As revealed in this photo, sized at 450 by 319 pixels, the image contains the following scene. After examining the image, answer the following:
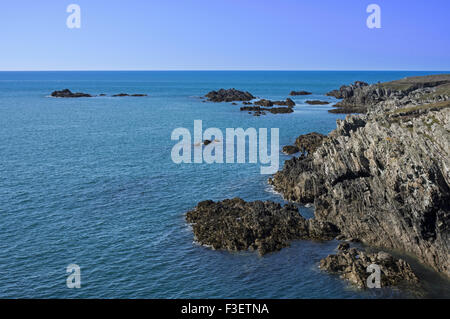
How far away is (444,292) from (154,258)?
25343mm

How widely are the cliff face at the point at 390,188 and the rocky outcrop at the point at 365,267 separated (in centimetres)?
384

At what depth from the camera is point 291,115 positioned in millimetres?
144375

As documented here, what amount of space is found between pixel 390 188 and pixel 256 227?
1414 cm

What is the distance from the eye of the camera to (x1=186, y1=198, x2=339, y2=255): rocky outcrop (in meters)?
44.4

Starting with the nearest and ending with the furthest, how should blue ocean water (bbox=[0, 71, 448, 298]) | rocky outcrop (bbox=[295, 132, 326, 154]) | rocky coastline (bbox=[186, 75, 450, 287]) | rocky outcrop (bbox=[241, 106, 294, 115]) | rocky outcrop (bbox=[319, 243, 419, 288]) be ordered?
rocky outcrop (bbox=[319, 243, 419, 288]) → blue ocean water (bbox=[0, 71, 448, 298]) → rocky coastline (bbox=[186, 75, 450, 287]) → rocky outcrop (bbox=[295, 132, 326, 154]) → rocky outcrop (bbox=[241, 106, 294, 115])

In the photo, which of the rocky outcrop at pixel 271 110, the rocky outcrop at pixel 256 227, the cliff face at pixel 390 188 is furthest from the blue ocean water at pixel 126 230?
the rocky outcrop at pixel 271 110

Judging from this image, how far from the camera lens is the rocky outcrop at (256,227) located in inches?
1748

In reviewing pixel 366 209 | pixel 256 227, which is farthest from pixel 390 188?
pixel 256 227

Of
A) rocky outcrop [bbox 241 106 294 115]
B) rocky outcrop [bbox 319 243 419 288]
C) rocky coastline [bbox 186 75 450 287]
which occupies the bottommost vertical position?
rocky outcrop [bbox 319 243 419 288]

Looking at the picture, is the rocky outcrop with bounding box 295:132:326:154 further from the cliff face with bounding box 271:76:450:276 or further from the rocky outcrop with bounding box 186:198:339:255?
the rocky outcrop with bounding box 186:198:339:255

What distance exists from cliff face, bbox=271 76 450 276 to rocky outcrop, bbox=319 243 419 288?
3836 millimetres

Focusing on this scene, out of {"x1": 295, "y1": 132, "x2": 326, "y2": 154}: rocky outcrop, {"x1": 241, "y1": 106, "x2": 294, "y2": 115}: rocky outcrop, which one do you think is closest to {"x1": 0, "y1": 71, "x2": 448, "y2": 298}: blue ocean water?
{"x1": 295, "y1": 132, "x2": 326, "y2": 154}: rocky outcrop

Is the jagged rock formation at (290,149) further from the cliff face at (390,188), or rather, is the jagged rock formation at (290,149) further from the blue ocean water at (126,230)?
the cliff face at (390,188)

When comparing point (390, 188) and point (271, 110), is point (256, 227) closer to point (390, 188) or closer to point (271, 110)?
point (390, 188)
